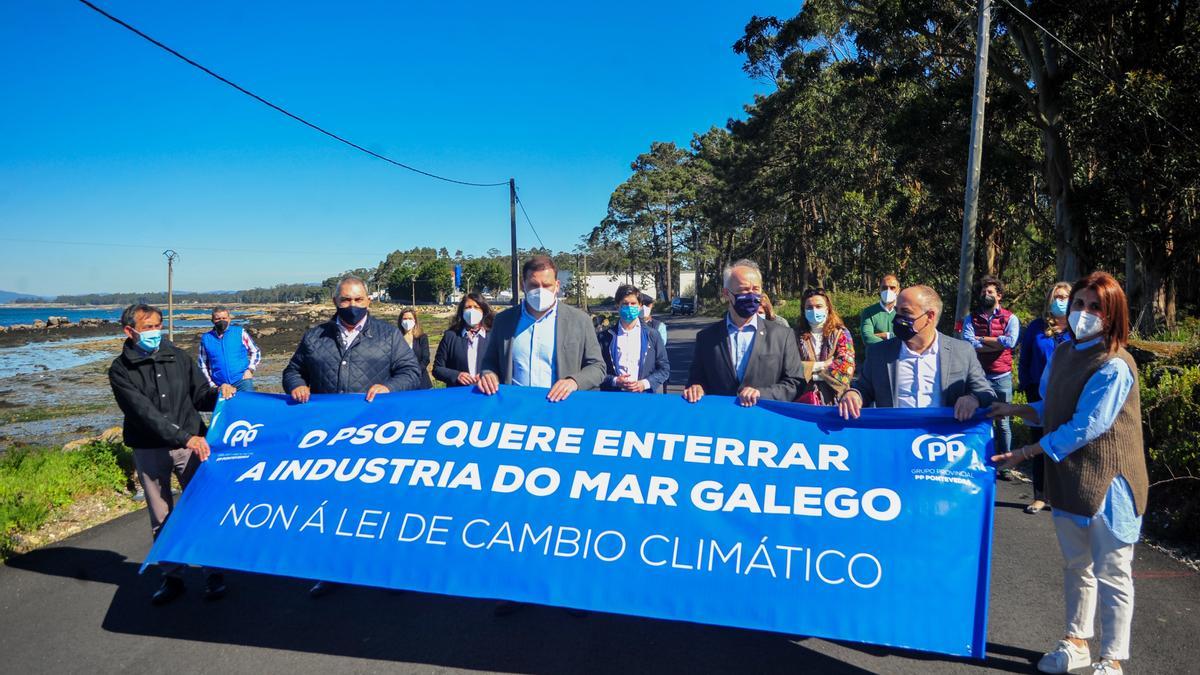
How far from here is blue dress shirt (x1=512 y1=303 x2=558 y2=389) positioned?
4.50 metres

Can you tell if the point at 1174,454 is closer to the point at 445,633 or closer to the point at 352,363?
the point at 445,633

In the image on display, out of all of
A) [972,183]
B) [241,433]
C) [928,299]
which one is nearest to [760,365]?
[928,299]

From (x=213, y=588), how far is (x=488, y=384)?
203 centimetres

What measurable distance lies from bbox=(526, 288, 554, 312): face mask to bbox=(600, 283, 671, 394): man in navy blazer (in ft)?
5.05

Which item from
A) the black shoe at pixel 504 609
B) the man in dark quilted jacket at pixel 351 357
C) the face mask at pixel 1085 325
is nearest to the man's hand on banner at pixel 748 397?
the face mask at pixel 1085 325

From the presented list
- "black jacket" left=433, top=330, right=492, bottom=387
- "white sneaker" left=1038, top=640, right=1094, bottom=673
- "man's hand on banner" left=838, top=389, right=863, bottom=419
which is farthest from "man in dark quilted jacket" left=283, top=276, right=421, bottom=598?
"white sneaker" left=1038, top=640, right=1094, bottom=673

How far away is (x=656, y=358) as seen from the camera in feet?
20.6

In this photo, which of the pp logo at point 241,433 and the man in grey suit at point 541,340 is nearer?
the pp logo at point 241,433

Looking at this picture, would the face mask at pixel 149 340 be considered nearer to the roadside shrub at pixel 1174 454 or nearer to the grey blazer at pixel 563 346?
the grey blazer at pixel 563 346

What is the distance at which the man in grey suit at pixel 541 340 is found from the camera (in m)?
4.46

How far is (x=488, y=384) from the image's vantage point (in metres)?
4.19

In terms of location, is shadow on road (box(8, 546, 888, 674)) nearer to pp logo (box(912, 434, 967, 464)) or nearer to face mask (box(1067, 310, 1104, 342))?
pp logo (box(912, 434, 967, 464))

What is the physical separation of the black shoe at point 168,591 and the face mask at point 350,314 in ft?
5.90

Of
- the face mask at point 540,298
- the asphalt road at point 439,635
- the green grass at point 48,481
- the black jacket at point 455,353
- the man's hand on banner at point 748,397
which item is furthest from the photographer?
the black jacket at point 455,353
